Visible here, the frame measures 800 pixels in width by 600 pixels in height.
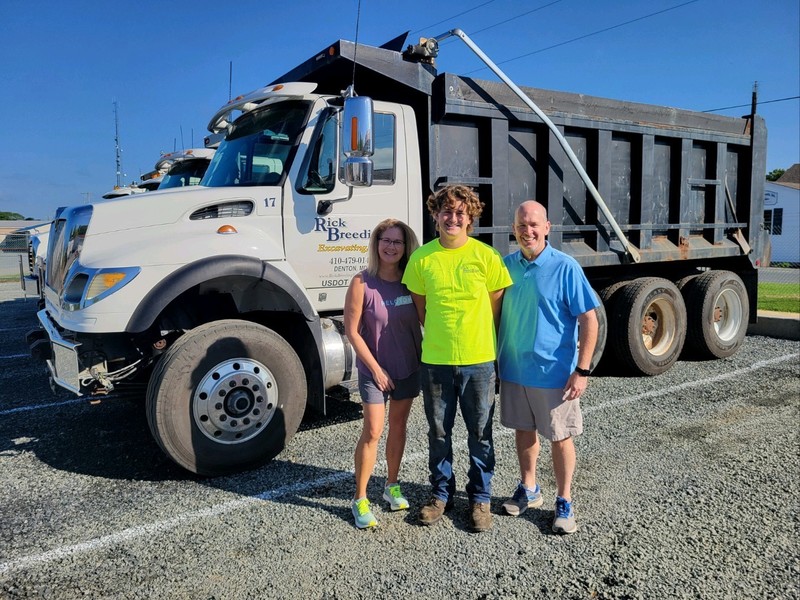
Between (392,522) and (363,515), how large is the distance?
0.61ft

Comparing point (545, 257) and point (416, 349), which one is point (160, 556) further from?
point (545, 257)

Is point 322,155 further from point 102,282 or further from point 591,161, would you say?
point 591,161

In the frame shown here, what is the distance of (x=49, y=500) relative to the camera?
3.82 metres

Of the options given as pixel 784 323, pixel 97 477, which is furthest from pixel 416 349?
pixel 784 323

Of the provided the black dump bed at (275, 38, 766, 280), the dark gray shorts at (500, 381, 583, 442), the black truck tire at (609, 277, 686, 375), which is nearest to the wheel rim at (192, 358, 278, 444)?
the dark gray shorts at (500, 381, 583, 442)

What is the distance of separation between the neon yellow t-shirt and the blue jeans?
2.8 inches

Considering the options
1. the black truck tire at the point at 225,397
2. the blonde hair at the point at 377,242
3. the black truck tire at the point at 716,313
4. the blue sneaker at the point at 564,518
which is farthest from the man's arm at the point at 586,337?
the black truck tire at the point at 716,313

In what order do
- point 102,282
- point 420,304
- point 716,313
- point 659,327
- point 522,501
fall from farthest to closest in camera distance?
point 716,313 < point 659,327 < point 102,282 < point 522,501 < point 420,304

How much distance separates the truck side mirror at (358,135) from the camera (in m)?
3.91

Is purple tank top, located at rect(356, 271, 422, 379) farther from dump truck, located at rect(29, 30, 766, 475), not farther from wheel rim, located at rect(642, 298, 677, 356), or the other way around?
wheel rim, located at rect(642, 298, 677, 356)

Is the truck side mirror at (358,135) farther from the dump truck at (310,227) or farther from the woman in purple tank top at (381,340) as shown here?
Answer: the woman in purple tank top at (381,340)

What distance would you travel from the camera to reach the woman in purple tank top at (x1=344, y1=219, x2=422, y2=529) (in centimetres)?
334

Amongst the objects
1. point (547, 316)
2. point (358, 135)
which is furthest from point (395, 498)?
point (358, 135)

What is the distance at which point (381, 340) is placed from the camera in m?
3.40
